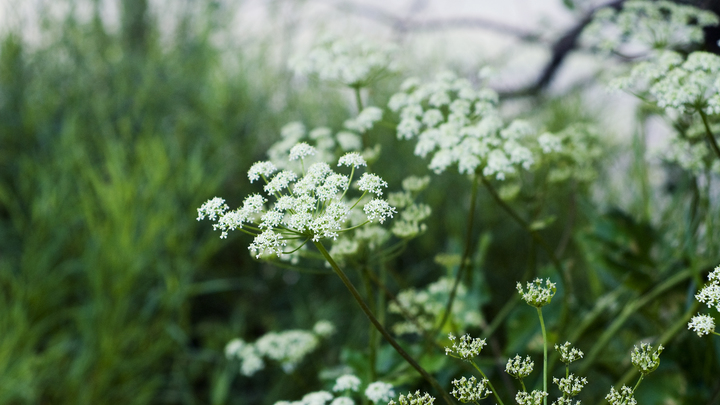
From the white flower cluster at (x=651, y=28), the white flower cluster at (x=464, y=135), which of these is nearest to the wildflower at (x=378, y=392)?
the white flower cluster at (x=464, y=135)

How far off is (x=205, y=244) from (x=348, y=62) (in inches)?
33.3

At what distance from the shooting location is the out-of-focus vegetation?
938 millimetres

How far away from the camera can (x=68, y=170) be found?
1.47 meters

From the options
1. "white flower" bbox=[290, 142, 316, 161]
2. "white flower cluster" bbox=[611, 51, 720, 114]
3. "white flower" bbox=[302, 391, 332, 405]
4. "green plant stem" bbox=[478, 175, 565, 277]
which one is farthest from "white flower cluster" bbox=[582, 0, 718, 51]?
"white flower" bbox=[302, 391, 332, 405]

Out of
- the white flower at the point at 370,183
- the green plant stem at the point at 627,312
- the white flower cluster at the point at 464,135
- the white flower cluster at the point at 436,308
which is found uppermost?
the white flower cluster at the point at 464,135

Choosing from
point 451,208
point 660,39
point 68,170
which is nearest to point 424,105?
point 660,39

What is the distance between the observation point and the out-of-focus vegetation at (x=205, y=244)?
3.08ft

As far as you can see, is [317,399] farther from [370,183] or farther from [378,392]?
[370,183]

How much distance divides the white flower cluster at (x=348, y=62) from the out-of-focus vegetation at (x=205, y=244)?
0.21 metres

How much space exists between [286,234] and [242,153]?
4.16 feet

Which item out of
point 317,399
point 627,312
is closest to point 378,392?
point 317,399

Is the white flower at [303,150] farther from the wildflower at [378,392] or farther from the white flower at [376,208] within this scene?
the wildflower at [378,392]

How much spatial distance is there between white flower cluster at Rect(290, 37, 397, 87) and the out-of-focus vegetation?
0.21 m

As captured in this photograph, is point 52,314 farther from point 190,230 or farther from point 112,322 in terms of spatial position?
point 190,230
